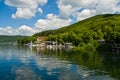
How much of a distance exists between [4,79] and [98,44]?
380ft

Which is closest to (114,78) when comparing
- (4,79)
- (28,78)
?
(28,78)

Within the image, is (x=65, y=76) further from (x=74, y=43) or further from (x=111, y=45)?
(x=74, y=43)

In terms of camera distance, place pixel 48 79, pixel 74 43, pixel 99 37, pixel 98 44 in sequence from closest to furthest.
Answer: pixel 48 79 → pixel 98 44 → pixel 99 37 → pixel 74 43

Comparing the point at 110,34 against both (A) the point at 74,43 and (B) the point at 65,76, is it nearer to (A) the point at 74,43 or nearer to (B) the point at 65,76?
(A) the point at 74,43

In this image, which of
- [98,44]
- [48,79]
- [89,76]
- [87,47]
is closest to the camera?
[48,79]

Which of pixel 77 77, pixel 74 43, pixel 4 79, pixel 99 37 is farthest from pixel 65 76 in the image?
pixel 74 43

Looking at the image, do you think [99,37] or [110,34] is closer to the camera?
[110,34]

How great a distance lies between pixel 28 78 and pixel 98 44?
11461cm

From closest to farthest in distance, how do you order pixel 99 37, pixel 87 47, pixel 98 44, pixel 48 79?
pixel 48 79
pixel 87 47
pixel 98 44
pixel 99 37

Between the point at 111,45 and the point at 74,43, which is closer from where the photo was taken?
the point at 111,45

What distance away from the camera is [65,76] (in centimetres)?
4194

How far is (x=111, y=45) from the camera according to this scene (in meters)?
145

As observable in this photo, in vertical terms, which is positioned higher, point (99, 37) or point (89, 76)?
point (99, 37)

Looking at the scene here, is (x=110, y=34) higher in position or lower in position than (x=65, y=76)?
higher
